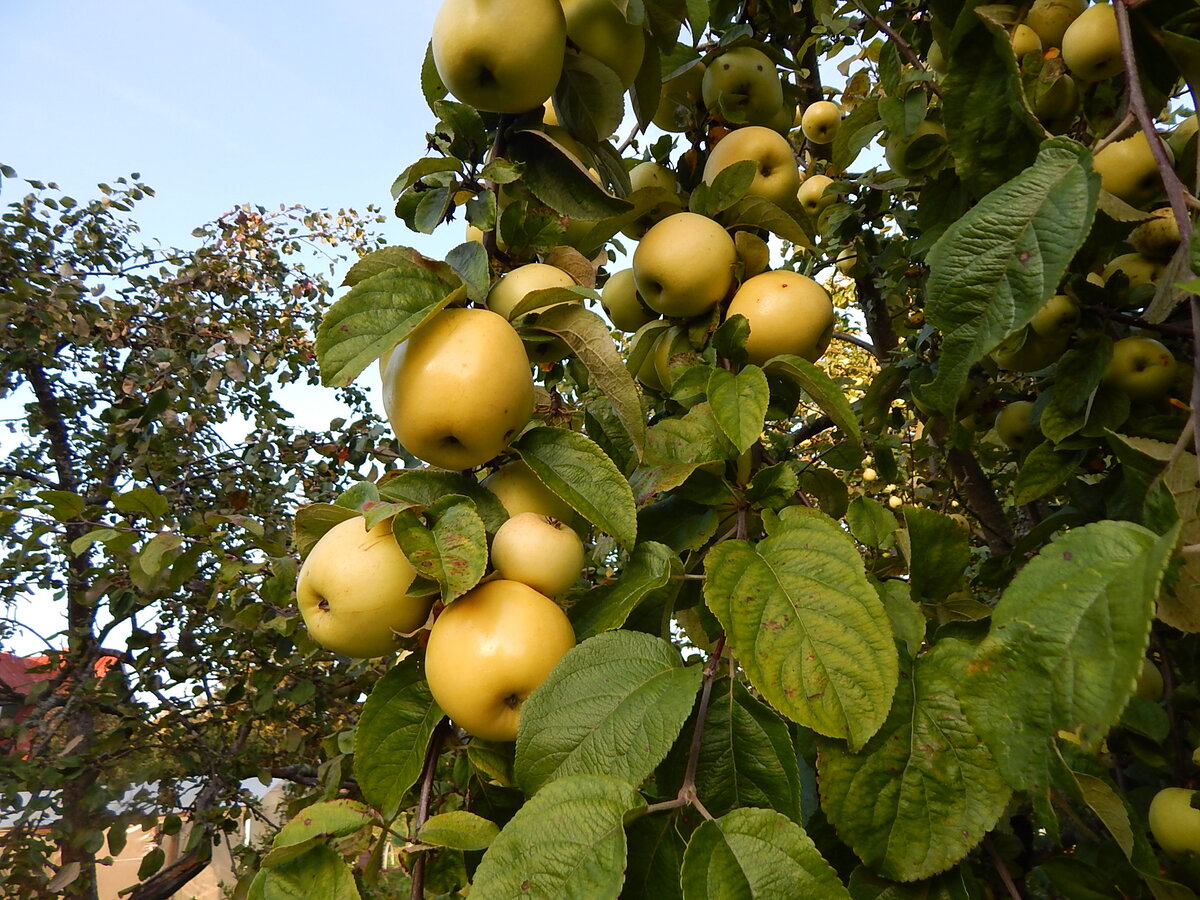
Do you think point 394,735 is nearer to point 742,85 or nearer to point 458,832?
point 458,832

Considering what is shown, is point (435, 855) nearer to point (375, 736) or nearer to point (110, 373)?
point (375, 736)

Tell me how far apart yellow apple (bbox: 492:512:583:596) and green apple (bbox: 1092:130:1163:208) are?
1.24 meters

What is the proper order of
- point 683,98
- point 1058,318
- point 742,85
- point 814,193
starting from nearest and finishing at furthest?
point 1058,318
point 742,85
point 683,98
point 814,193

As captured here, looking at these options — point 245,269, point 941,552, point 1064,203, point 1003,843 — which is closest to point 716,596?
point 941,552

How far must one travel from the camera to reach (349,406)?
17.5 ft

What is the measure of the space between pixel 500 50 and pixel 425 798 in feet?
3.11

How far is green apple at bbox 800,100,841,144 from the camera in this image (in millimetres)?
2309

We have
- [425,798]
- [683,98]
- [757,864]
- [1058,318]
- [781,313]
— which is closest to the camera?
[757,864]

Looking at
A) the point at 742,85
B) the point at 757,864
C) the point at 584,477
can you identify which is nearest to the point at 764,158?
the point at 742,85

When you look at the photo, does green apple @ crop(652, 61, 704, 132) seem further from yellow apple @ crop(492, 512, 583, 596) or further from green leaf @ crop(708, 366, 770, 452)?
yellow apple @ crop(492, 512, 583, 596)

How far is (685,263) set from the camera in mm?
1214

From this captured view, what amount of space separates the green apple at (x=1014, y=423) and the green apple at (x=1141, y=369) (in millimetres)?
518

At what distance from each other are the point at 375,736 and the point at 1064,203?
37.1 inches

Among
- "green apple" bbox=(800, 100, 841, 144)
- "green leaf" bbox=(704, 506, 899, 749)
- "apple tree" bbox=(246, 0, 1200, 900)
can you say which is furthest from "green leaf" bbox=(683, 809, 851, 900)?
"green apple" bbox=(800, 100, 841, 144)
